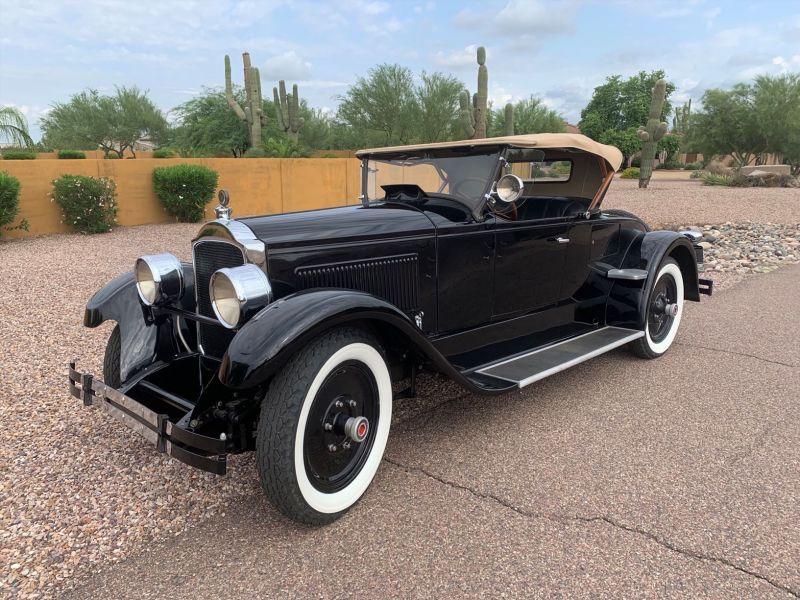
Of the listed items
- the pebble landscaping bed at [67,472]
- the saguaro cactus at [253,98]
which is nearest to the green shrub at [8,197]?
the pebble landscaping bed at [67,472]

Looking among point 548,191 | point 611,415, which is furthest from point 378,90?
point 611,415

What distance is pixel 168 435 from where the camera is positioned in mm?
2348

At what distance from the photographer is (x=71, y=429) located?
3369mm

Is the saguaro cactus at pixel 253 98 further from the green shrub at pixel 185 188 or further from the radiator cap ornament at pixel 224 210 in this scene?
the radiator cap ornament at pixel 224 210

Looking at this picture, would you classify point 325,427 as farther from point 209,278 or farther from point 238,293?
point 209,278

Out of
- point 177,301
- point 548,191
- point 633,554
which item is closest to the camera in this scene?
point 633,554

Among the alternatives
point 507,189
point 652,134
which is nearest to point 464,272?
point 507,189

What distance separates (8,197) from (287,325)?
31.1ft

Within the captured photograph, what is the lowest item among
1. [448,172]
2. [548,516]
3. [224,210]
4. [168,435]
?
[548,516]

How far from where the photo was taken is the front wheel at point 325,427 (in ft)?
7.61

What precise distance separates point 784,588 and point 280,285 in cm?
244

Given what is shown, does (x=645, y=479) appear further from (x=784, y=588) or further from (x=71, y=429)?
(x=71, y=429)

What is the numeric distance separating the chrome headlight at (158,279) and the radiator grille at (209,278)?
0.15 meters

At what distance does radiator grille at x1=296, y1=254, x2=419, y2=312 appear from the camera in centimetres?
292
